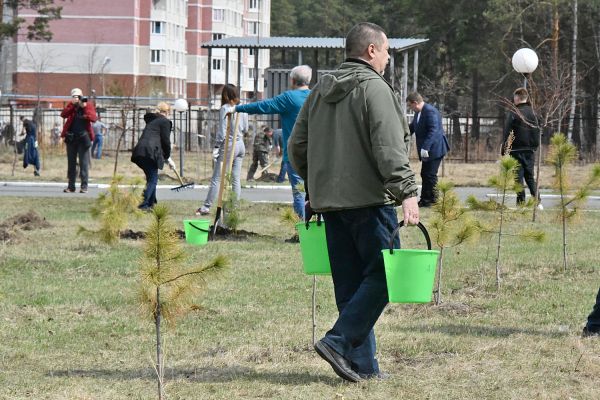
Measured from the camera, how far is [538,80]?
41.9m

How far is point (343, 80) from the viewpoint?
5801mm

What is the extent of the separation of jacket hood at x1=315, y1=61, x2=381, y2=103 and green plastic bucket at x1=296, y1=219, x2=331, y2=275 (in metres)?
0.81

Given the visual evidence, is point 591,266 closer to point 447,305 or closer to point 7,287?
point 447,305

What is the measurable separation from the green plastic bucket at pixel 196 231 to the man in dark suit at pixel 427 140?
19.7 feet

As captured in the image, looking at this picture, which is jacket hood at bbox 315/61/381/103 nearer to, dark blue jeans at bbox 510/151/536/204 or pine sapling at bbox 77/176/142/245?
pine sapling at bbox 77/176/142/245

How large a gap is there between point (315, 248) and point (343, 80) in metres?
1.05

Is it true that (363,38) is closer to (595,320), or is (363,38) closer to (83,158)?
(595,320)

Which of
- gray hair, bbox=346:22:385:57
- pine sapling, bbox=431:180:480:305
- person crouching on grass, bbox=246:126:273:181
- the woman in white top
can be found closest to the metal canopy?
person crouching on grass, bbox=246:126:273:181

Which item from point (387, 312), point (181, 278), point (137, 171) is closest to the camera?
point (181, 278)

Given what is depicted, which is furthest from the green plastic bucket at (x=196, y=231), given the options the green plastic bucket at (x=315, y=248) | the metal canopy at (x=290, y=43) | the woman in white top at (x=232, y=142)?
the metal canopy at (x=290, y=43)

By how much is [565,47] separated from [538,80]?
162 inches

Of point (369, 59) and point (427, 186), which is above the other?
point (369, 59)

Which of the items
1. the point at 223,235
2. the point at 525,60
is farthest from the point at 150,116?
the point at 525,60

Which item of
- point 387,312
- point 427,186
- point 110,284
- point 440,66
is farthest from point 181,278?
point 440,66
